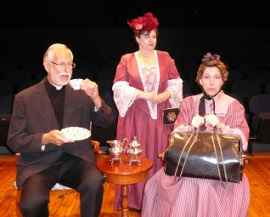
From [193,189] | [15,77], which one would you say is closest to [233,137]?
[193,189]

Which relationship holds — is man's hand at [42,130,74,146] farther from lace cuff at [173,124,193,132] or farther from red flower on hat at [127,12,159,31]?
red flower on hat at [127,12,159,31]

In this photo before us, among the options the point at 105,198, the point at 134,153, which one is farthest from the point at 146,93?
the point at 105,198

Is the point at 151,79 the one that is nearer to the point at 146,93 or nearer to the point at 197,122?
the point at 146,93

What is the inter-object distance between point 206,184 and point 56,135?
3.30ft

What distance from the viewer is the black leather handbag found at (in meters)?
2.16

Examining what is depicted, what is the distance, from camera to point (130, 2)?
9.83 m

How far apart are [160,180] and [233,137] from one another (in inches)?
23.3

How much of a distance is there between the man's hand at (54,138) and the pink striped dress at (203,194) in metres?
0.68

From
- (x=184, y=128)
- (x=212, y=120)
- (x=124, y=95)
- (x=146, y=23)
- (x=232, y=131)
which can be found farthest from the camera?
(x=124, y=95)

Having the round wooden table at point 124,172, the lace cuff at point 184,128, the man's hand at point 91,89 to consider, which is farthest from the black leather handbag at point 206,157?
the man's hand at point 91,89

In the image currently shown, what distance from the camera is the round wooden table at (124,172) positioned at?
2.56m

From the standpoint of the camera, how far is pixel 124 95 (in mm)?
3033

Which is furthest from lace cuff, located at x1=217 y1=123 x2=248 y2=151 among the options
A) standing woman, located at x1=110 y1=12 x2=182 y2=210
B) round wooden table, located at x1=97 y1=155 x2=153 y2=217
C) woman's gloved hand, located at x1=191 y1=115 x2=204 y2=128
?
standing woman, located at x1=110 y1=12 x2=182 y2=210

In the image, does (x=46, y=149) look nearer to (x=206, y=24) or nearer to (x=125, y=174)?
(x=125, y=174)
